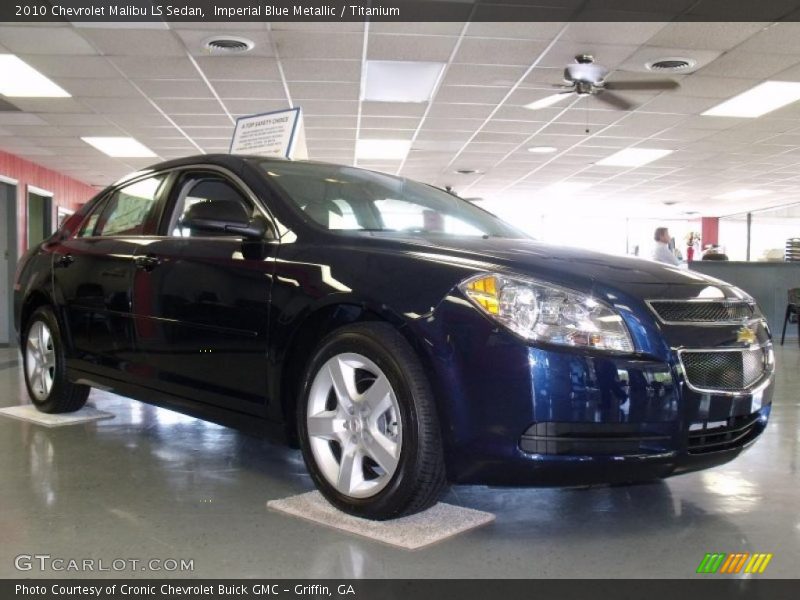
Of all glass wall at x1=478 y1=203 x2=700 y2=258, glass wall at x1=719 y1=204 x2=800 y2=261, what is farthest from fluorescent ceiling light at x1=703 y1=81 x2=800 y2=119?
glass wall at x1=478 y1=203 x2=700 y2=258

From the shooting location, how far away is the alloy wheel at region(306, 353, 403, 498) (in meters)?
2.14

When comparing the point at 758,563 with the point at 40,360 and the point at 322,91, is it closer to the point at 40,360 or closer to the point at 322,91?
the point at 40,360

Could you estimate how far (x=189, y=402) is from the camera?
277 cm

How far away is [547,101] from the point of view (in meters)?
8.55

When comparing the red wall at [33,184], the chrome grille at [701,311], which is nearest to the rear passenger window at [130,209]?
Result: the chrome grille at [701,311]

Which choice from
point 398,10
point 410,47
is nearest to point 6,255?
point 410,47

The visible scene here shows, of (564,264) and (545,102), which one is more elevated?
(545,102)

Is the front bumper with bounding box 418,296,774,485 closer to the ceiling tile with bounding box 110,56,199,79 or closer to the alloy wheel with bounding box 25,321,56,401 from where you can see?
the alloy wheel with bounding box 25,321,56,401

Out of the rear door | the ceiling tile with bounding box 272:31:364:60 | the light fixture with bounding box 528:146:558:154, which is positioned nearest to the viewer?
the rear door

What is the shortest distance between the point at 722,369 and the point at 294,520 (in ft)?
4.30

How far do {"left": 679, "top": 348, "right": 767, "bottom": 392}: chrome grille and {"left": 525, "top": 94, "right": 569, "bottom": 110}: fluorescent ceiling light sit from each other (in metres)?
6.42

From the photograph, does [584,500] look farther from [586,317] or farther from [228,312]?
[228,312]
